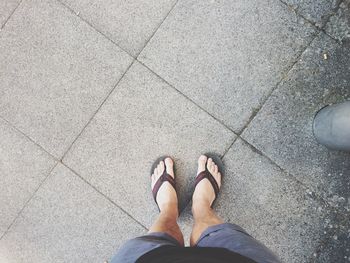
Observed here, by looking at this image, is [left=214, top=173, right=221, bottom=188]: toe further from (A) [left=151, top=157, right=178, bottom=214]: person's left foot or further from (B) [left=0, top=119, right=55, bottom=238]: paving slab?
(B) [left=0, top=119, right=55, bottom=238]: paving slab

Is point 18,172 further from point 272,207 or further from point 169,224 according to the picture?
point 272,207

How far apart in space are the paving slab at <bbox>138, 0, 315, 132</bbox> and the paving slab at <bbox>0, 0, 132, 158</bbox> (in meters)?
0.36

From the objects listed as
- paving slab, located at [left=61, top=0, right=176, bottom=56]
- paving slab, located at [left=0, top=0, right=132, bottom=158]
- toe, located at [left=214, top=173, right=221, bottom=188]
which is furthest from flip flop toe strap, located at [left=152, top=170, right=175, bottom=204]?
paving slab, located at [left=61, top=0, right=176, bottom=56]

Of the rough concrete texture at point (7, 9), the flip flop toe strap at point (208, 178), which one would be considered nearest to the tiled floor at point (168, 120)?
the flip flop toe strap at point (208, 178)

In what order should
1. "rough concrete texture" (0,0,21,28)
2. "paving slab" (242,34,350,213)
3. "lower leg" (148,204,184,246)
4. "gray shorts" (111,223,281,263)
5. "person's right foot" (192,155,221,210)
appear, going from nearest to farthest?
"gray shorts" (111,223,281,263), "lower leg" (148,204,184,246), "person's right foot" (192,155,221,210), "paving slab" (242,34,350,213), "rough concrete texture" (0,0,21,28)

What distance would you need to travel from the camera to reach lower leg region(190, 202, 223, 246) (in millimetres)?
2654

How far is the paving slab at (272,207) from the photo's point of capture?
3.11 m

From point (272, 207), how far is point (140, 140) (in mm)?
1104

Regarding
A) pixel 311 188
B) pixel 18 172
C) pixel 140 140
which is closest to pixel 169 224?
pixel 140 140

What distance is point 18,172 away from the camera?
3.20m

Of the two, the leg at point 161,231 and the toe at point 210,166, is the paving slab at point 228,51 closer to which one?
the toe at point 210,166

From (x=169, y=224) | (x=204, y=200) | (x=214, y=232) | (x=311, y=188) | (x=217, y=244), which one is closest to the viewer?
(x=217, y=244)

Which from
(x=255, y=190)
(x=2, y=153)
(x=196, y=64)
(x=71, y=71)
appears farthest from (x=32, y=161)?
(x=255, y=190)

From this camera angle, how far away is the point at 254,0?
3203mm
